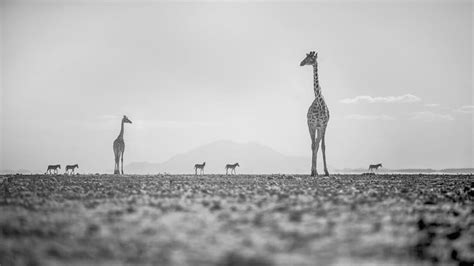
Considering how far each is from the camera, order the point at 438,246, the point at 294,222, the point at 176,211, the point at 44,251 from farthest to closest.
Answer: the point at 176,211 → the point at 294,222 → the point at 438,246 → the point at 44,251

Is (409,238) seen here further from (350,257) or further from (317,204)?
(317,204)

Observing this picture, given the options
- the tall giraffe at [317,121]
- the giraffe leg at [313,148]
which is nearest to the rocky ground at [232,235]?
the giraffe leg at [313,148]

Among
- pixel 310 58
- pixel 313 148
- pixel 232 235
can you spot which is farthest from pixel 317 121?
pixel 232 235

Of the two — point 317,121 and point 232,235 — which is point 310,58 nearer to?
point 317,121

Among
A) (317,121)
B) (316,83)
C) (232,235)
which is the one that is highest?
(316,83)

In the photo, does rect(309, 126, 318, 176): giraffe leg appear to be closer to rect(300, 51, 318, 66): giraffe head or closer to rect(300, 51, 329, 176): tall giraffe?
rect(300, 51, 329, 176): tall giraffe

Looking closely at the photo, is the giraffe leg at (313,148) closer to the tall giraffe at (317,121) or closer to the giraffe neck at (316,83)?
the tall giraffe at (317,121)

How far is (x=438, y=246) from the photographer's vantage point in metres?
5.53

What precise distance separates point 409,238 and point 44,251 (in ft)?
15.5

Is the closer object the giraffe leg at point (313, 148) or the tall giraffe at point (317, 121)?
the giraffe leg at point (313, 148)

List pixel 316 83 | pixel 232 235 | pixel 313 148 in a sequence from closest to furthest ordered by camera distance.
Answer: pixel 232 235 < pixel 313 148 < pixel 316 83

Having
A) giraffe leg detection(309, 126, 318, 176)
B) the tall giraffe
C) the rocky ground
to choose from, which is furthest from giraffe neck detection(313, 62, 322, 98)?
the rocky ground

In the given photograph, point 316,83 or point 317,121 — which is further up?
point 316,83

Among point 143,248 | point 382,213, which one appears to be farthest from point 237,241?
point 382,213
